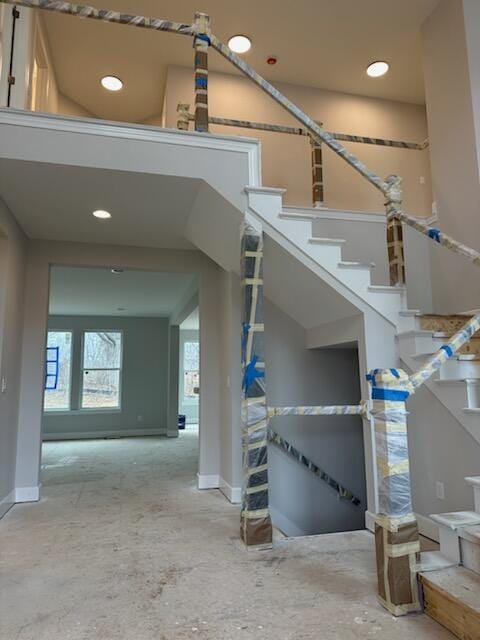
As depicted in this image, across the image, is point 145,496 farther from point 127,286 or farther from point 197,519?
point 127,286

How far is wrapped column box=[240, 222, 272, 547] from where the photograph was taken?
275 cm

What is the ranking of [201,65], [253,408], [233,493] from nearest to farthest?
[253,408] → [201,65] → [233,493]

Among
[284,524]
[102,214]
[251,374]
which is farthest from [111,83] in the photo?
[284,524]

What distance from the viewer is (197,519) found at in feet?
11.1

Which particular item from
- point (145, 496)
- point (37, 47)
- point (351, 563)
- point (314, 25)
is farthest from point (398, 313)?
point (37, 47)

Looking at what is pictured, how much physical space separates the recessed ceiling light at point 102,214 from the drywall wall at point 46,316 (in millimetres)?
843

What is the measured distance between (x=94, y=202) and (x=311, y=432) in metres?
2.79

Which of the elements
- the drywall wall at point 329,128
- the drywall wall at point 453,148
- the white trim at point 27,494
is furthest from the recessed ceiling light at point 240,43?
the white trim at point 27,494

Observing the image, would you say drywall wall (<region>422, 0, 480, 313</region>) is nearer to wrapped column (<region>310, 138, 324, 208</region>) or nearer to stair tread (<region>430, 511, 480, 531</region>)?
wrapped column (<region>310, 138, 324, 208</region>)

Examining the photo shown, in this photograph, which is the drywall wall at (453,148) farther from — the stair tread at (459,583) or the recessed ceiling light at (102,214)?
the recessed ceiling light at (102,214)

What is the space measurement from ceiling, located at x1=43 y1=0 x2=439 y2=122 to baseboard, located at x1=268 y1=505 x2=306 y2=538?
15.5 ft

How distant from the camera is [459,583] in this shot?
1861 mm

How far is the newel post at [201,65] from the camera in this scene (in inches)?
120

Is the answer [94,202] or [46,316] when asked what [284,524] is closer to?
[46,316]
